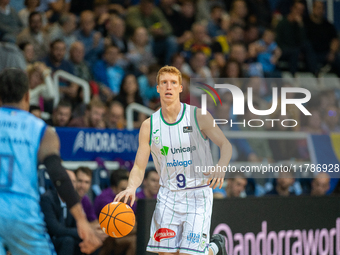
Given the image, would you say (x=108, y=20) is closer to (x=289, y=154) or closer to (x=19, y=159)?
(x=289, y=154)

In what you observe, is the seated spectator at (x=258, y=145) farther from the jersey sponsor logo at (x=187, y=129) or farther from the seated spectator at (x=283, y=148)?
the jersey sponsor logo at (x=187, y=129)

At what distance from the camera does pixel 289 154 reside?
963cm

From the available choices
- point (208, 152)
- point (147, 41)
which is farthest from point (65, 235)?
point (147, 41)

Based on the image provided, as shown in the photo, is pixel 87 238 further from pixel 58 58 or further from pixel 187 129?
pixel 58 58

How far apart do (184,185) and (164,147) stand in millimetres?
468

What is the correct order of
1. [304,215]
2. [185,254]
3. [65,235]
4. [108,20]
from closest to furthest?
[185,254]
[65,235]
[304,215]
[108,20]

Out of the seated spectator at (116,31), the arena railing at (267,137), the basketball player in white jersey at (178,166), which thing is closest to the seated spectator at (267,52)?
the arena railing at (267,137)

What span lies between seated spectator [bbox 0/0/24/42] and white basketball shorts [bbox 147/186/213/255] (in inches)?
200

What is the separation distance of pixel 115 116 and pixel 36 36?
2315 mm

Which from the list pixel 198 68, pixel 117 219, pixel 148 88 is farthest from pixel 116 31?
pixel 117 219

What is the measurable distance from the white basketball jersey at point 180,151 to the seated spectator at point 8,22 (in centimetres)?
473

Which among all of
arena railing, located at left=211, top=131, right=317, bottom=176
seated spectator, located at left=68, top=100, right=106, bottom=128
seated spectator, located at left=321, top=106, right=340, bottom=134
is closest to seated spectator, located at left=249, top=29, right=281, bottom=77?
seated spectator, located at left=321, top=106, right=340, bottom=134

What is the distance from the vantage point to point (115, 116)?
29.6 feet

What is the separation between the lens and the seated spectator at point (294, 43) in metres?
13.2
